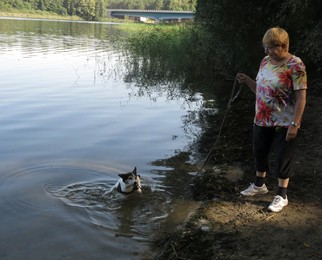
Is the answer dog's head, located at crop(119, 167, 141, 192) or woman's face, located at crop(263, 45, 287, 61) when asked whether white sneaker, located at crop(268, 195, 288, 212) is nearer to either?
woman's face, located at crop(263, 45, 287, 61)

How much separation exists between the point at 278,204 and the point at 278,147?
695 mm

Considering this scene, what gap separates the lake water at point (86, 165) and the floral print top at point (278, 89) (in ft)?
5.98

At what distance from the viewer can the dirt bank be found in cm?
396

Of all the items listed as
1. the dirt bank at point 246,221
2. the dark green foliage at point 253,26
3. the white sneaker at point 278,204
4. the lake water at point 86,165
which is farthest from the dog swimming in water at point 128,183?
the dark green foliage at point 253,26

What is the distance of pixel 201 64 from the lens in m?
20.1

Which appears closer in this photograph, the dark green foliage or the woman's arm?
the woman's arm

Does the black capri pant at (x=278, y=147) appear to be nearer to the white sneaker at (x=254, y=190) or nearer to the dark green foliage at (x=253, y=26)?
the white sneaker at (x=254, y=190)

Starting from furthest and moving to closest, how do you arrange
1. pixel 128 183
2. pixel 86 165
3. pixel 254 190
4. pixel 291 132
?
pixel 86 165 → pixel 128 183 → pixel 254 190 → pixel 291 132

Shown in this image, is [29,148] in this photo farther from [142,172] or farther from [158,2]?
[158,2]

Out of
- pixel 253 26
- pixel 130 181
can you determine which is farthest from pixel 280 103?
pixel 253 26

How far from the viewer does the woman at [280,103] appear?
4273mm

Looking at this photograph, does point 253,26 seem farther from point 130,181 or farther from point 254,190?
point 254,190

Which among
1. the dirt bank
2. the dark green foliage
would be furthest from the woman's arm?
the dark green foliage

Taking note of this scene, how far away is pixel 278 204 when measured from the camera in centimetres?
472
